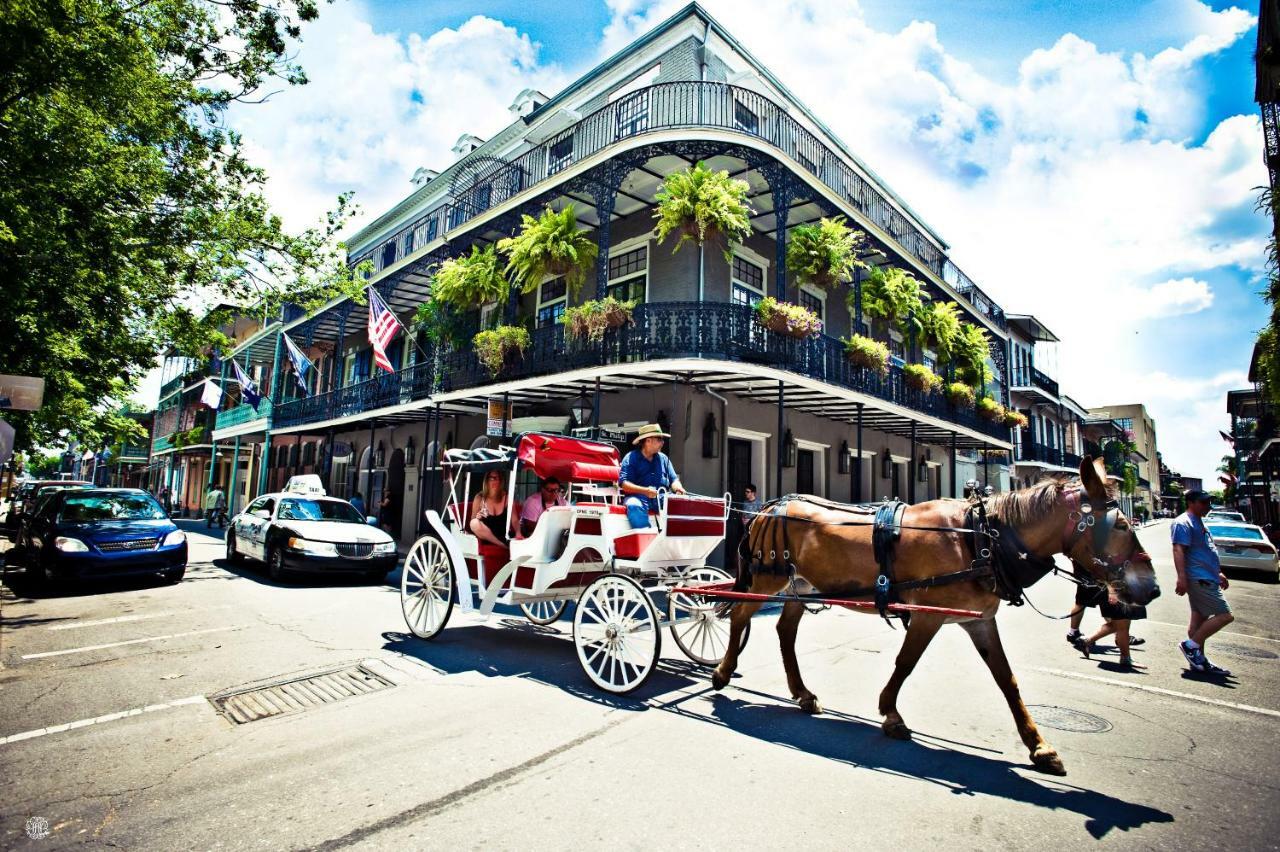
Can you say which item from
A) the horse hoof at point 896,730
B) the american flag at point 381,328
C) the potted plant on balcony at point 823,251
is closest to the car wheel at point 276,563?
the american flag at point 381,328

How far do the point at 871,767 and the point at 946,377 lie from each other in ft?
55.8

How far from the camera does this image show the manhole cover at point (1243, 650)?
7.43 m

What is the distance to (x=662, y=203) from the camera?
38.9 feet

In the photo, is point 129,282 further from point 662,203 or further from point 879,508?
point 879,508

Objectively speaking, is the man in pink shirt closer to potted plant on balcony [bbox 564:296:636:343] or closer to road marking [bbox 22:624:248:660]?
road marking [bbox 22:624:248:660]

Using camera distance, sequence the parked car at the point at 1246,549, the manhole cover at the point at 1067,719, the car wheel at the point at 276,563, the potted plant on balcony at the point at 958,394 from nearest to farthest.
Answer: the manhole cover at the point at 1067,719 < the car wheel at the point at 276,563 < the parked car at the point at 1246,549 < the potted plant on balcony at the point at 958,394

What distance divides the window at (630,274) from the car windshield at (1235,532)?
16236 mm

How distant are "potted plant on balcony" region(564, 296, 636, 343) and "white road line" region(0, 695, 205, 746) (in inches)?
338

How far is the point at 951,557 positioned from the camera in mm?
4363

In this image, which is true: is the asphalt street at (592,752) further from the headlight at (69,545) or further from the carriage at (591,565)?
the headlight at (69,545)

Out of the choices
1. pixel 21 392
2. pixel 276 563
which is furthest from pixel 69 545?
pixel 276 563

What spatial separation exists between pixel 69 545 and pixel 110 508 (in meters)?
1.48

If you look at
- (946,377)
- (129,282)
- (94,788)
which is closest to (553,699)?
(94,788)

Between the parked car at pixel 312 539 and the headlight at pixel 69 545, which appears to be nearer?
the headlight at pixel 69 545
